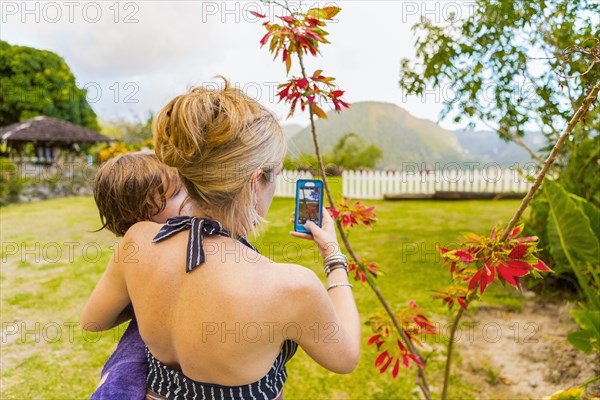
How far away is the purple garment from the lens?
130 centimetres

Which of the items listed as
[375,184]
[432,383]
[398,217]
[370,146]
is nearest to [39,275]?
[432,383]

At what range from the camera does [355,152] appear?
1727 centimetres

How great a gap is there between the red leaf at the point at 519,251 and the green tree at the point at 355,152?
51.2 feet

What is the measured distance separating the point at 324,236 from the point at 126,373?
0.71 m

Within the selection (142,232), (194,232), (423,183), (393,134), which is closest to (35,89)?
(393,134)

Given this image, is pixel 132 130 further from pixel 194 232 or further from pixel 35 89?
pixel 194 232

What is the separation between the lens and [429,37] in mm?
5445

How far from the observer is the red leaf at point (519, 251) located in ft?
4.34

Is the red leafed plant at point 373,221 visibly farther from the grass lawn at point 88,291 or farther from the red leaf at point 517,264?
the grass lawn at point 88,291

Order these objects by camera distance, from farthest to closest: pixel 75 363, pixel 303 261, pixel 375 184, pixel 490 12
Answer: pixel 375 184 < pixel 303 261 < pixel 490 12 < pixel 75 363

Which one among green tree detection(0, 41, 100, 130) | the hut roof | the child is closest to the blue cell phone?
the child

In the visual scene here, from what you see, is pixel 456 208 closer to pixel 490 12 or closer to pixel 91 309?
pixel 490 12

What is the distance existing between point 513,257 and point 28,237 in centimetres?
766

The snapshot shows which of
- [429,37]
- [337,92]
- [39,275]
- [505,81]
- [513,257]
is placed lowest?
[39,275]
